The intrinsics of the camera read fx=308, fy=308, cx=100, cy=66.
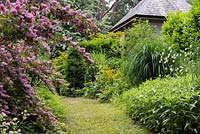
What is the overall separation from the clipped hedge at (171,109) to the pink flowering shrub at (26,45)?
3.88 feet

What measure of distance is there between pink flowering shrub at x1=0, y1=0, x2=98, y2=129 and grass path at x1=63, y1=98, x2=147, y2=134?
80 cm

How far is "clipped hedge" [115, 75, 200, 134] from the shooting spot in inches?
144

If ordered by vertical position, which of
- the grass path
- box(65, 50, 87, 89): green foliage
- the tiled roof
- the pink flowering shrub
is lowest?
the grass path

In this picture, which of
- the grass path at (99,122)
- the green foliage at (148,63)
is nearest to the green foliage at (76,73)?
the green foliage at (148,63)

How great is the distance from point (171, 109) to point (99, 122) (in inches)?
52.1

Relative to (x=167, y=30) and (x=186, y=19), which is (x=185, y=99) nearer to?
(x=186, y=19)

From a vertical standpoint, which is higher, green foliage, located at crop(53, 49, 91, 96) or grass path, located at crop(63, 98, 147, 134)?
green foliage, located at crop(53, 49, 91, 96)

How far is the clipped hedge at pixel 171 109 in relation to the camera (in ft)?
12.0

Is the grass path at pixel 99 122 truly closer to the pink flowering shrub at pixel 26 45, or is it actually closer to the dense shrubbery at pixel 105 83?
the pink flowering shrub at pixel 26 45

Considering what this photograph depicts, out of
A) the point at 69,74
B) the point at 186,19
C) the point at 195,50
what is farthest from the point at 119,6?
the point at 195,50

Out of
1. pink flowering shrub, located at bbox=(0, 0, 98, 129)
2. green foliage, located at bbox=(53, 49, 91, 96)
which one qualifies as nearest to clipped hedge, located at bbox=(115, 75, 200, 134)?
pink flowering shrub, located at bbox=(0, 0, 98, 129)

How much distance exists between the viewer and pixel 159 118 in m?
3.93

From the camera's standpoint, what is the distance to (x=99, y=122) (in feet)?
15.4

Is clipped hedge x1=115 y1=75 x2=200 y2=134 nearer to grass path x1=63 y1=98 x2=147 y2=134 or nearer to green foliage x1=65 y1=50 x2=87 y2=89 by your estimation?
grass path x1=63 y1=98 x2=147 y2=134
